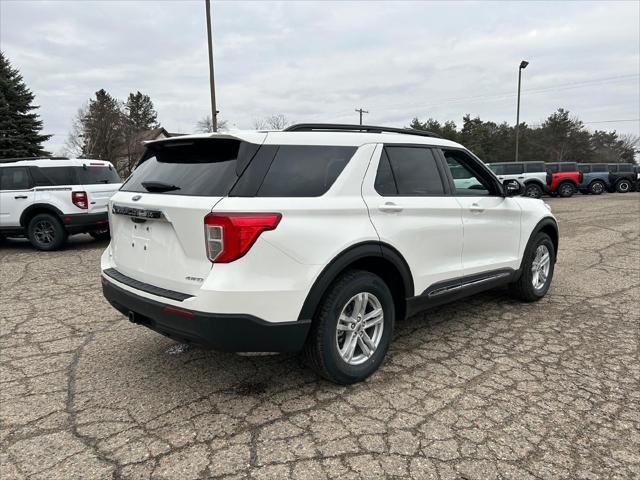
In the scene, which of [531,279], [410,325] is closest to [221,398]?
[410,325]

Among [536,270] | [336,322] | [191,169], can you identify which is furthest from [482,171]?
[191,169]

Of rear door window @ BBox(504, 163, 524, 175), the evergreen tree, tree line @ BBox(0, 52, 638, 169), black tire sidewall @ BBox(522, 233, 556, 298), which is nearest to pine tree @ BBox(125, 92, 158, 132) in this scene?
tree line @ BBox(0, 52, 638, 169)

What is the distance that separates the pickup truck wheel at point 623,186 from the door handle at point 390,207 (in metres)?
27.9

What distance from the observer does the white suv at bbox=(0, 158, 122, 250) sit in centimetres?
852

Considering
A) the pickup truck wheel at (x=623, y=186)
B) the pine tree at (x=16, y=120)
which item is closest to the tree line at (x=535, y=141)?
the pickup truck wheel at (x=623, y=186)

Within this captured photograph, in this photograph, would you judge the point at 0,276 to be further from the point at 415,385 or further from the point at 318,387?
the point at 415,385

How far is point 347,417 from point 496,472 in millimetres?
861

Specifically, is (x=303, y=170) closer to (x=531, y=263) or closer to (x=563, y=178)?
(x=531, y=263)

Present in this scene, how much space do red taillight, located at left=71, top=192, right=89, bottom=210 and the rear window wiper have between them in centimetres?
622

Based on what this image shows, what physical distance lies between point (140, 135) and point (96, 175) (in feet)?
125

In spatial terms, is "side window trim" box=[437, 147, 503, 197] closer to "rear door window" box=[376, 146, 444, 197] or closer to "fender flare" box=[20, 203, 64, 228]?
"rear door window" box=[376, 146, 444, 197]

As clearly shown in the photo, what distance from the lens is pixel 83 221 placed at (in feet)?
28.1

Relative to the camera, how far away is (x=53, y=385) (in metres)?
3.23

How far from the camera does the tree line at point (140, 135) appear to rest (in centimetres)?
3581
